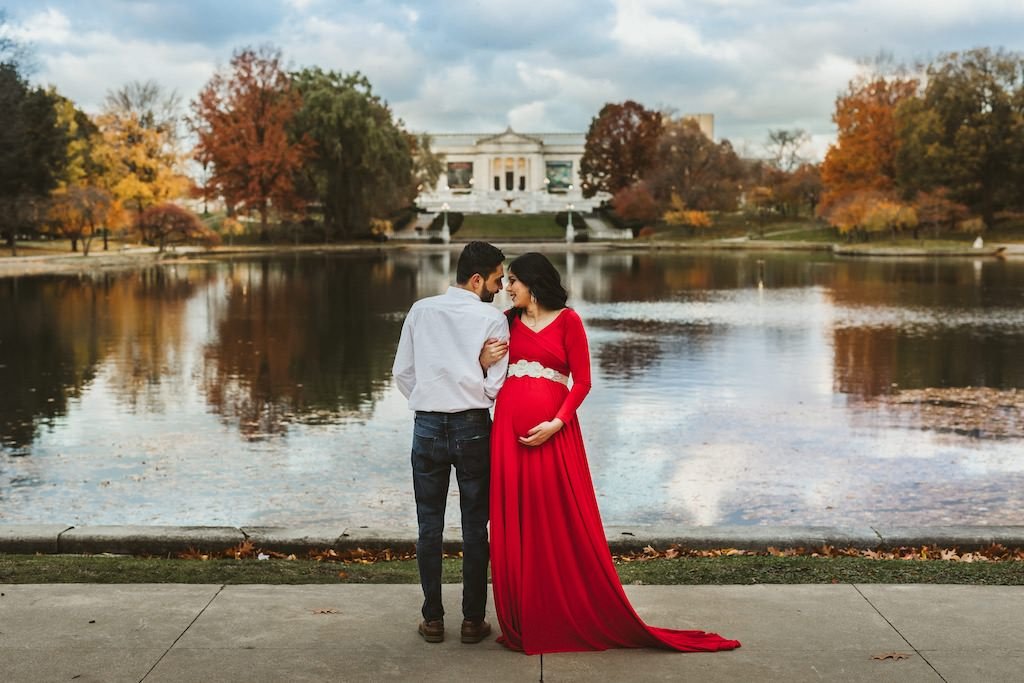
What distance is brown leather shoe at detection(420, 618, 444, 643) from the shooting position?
527 centimetres

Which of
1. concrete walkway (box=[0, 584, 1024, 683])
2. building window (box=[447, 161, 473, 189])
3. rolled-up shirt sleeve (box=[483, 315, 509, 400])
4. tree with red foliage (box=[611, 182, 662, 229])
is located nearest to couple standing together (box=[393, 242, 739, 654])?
rolled-up shirt sleeve (box=[483, 315, 509, 400])

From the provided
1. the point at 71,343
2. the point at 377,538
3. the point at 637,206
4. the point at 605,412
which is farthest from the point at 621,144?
the point at 377,538

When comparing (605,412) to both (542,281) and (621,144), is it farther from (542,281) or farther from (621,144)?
(621,144)

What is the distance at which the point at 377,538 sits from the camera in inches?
304

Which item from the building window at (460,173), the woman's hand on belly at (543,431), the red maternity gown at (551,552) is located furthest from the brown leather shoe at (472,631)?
the building window at (460,173)

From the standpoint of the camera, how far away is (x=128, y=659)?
16.3ft

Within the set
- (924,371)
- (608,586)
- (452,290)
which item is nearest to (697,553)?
(608,586)

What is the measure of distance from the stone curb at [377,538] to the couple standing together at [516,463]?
2.34 metres

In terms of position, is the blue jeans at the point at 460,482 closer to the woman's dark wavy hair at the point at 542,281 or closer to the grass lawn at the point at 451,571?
the woman's dark wavy hair at the point at 542,281

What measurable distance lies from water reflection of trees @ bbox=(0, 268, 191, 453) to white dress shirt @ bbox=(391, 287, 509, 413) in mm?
7798

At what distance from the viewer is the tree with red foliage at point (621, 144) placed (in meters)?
109

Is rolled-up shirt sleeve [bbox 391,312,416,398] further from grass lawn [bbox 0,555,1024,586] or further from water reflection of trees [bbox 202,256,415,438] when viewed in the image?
water reflection of trees [bbox 202,256,415,438]

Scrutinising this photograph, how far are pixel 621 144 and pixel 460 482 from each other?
107 metres

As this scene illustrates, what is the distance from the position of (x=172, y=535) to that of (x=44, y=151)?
180 feet
